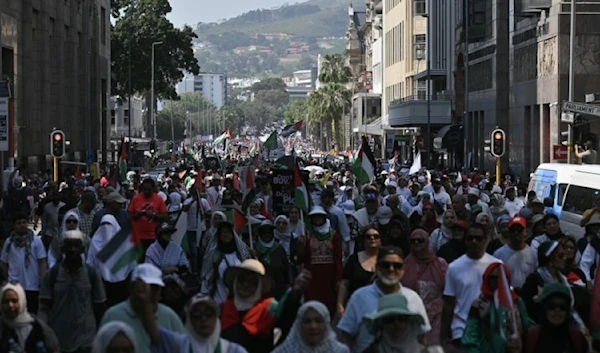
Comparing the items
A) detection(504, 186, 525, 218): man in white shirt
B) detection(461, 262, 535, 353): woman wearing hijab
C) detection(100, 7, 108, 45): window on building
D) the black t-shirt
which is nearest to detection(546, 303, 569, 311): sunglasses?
detection(461, 262, 535, 353): woman wearing hijab

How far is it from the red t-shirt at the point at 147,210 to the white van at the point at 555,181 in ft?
24.8

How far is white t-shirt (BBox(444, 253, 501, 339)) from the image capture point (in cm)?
1016

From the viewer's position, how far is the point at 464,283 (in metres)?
10.2

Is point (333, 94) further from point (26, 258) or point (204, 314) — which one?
point (204, 314)

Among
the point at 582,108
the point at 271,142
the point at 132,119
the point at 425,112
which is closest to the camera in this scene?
the point at 582,108

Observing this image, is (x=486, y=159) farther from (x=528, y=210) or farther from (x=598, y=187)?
(x=528, y=210)

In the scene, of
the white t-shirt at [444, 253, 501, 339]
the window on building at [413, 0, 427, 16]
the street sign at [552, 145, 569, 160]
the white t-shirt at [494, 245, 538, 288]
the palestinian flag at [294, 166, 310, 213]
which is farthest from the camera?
the window on building at [413, 0, 427, 16]

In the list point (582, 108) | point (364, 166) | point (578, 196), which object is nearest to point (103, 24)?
point (582, 108)

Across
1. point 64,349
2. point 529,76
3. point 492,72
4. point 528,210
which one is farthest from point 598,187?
point 492,72

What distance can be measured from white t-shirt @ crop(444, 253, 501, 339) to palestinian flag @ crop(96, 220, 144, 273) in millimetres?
2317

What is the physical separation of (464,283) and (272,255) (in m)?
3.68

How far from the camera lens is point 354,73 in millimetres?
162875

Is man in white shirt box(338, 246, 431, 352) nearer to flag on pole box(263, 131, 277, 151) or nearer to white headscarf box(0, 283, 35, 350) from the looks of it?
white headscarf box(0, 283, 35, 350)

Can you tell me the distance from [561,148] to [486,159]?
25982 millimetres
